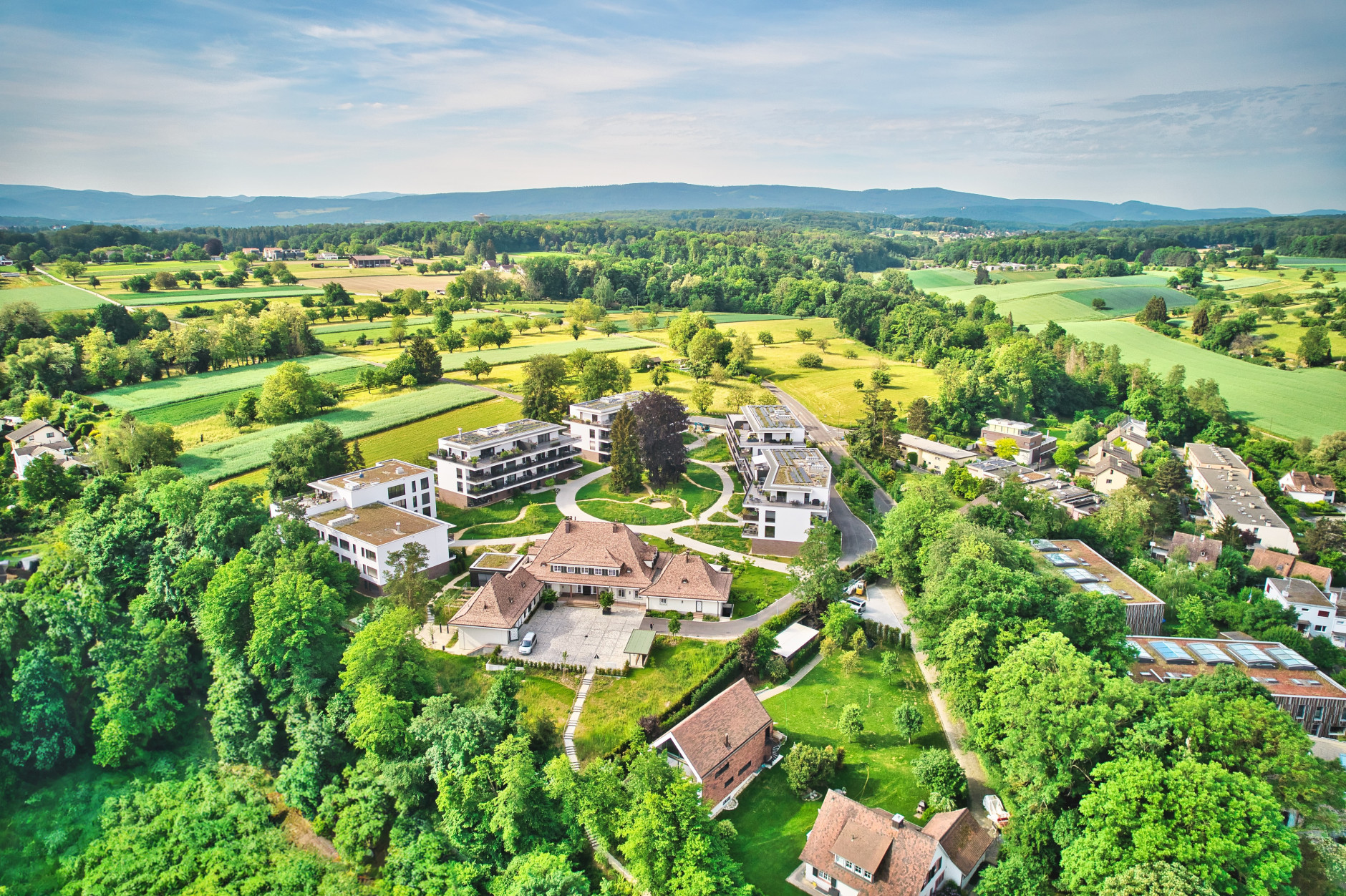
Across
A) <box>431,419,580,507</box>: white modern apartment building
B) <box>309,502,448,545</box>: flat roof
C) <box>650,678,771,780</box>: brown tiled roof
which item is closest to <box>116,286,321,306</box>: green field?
<box>431,419,580,507</box>: white modern apartment building

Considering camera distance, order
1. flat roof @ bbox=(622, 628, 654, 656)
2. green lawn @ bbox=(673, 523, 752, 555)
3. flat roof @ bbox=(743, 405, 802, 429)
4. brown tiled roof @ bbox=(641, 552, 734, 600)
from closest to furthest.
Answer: flat roof @ bbox=(622, 628, 654, 656)
brown tiled roof @ bbox=(641, 552, 734, 600)
green lawn @ bbox=(673, 523, 752, 555)
flat roof @ bbox=(743, 405, 802, 429)

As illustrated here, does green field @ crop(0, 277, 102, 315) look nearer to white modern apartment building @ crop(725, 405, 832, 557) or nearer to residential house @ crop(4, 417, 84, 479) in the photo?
residential house @ crop(4, 417, 84, 479)

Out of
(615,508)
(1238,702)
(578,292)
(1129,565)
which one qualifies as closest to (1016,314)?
(578,292)

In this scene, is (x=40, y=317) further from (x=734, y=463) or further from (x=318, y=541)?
(x=734, y=463)

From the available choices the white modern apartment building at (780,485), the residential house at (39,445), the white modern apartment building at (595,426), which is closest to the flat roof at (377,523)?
the white modern apartment building at (780,485)

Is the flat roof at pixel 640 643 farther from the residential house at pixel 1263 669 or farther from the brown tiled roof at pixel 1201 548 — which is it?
the brown tiled roof at pixel 1201 548

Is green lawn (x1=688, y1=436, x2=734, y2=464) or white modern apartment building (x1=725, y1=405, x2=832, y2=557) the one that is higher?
white modern apartment building (x1=725, y1=405, x2=832, y2=557)

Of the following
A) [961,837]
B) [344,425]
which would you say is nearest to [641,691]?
[961,837]

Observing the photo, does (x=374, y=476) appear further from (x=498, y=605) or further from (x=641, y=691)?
(x=641, y=691)
